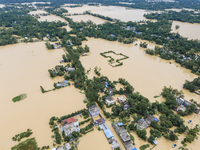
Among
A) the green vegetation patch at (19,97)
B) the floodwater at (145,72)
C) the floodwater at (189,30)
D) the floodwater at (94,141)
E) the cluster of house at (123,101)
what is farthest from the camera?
the floodwater at (189,30)

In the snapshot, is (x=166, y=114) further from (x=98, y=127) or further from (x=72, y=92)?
(x=72, y=92)

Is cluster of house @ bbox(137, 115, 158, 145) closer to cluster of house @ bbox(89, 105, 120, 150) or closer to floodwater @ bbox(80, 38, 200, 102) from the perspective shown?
cluster of house @ bbox(89, 105, 120, 150)

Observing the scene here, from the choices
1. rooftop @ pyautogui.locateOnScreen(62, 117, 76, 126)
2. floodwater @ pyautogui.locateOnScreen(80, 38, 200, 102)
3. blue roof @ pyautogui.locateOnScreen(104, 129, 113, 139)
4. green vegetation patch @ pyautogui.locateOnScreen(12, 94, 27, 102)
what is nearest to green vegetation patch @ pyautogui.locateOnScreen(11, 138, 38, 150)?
rooftop @ pyautogui.locateOnScreen(62, 117, 76, 126)

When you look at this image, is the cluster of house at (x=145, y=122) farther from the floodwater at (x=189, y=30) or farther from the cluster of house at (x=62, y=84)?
the floodwater at (x=189, y=30)

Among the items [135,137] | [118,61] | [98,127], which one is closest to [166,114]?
[135,137]

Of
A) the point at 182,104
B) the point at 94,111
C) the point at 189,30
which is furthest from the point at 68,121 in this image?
the point at 189,30

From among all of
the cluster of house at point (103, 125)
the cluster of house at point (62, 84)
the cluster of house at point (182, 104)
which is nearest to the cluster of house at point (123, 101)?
the cluster of house at point (103, 125)
